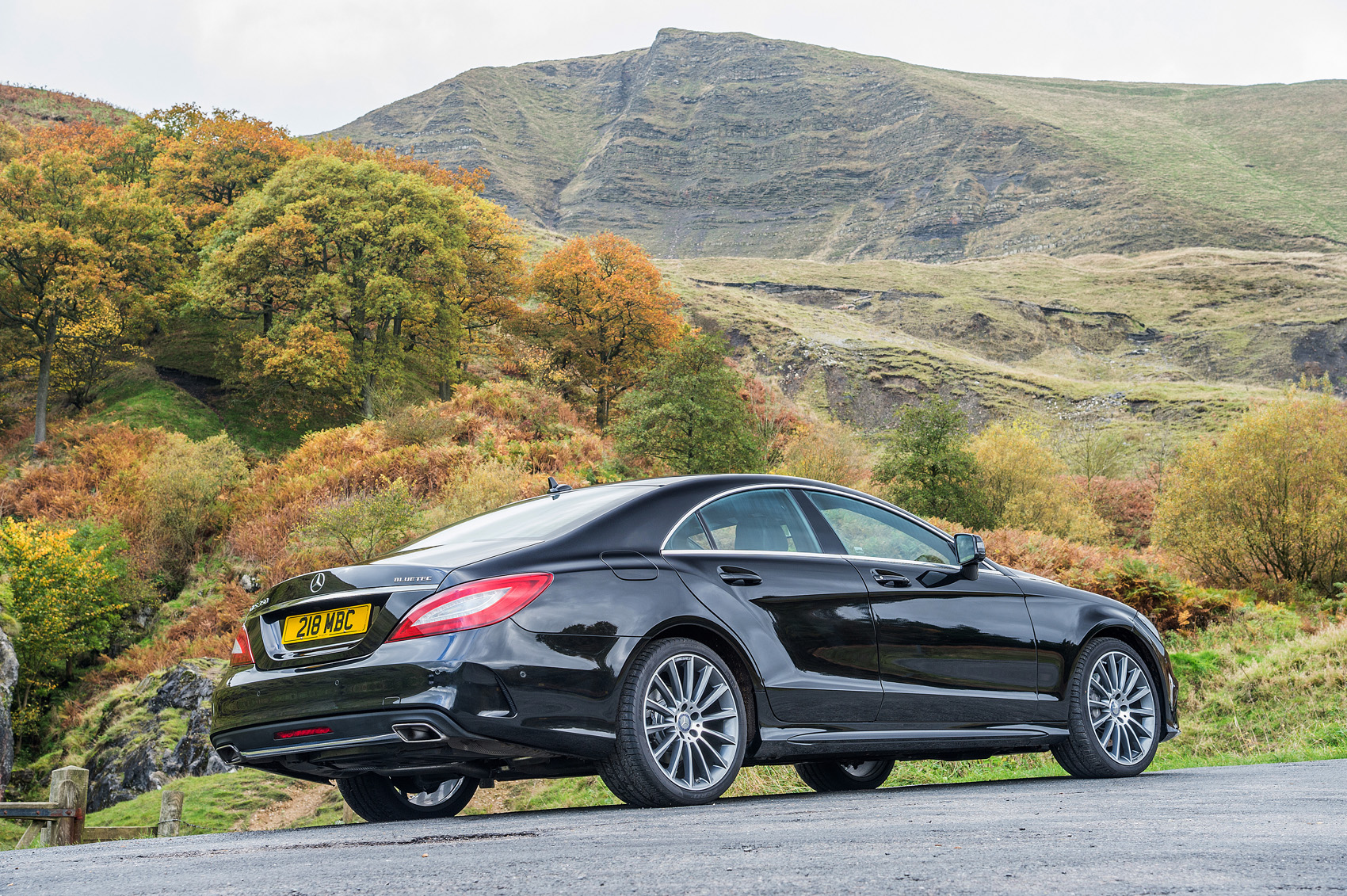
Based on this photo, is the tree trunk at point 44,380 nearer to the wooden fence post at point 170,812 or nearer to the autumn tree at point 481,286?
the autumn tree at point 481,286

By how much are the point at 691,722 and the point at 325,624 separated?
1707 mm

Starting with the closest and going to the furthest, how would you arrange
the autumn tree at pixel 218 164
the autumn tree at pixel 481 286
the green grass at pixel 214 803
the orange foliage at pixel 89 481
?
the green grass at pixel 214 803 → the orange foliage at pixel 89 481 → the autumn tree at pixel 481 286 → the autumn tree at pixel 218 164

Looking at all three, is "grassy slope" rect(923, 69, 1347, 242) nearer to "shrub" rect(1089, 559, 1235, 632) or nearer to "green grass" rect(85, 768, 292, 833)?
"shrub" rect(1089, 559, 1235, 632)

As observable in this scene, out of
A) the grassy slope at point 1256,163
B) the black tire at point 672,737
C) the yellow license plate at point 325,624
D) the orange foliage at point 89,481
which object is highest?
the grassy slope at point 1256,163

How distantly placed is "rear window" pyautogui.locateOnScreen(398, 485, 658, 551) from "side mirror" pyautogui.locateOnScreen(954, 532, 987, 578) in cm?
188

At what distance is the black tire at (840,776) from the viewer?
7.08 meters

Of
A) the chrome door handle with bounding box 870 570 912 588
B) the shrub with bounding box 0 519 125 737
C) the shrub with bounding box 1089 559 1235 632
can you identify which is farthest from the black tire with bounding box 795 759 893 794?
the shrub with bounding box 0 519 125 737

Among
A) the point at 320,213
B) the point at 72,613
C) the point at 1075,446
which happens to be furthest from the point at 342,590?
the point at 1075,446

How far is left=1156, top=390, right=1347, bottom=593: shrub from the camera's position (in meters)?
24.9

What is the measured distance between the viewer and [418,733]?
4.39m

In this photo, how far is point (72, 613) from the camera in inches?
1151

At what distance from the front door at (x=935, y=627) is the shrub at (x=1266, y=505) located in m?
22.2

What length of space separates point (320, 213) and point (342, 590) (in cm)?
3997

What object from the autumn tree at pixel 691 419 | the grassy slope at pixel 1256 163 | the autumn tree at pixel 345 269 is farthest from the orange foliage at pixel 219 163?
the grassy slope at pixel 1256 163
